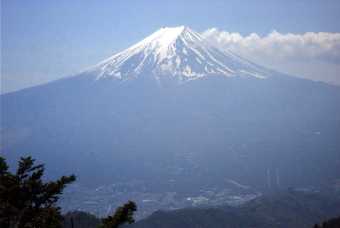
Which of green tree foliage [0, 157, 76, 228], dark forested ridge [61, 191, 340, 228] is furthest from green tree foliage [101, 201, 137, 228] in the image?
dark forested ridge [61, 191, 340, 228]

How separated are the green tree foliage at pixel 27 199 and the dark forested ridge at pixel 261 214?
169 ft

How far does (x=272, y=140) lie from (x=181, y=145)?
33671 mm

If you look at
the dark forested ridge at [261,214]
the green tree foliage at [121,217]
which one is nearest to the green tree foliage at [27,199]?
the green tree foliage at [121,217]

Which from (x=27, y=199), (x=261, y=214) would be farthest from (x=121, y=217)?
(x=261, y=214)

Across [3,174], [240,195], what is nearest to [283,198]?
[240,195]

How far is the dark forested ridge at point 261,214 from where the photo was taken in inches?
3295

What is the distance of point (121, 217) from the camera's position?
9.34m

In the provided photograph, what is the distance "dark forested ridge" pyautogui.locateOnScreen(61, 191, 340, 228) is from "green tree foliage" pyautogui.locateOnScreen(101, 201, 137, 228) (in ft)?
171

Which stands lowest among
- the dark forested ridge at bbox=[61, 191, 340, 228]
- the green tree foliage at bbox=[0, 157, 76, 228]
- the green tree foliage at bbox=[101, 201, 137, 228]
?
the green tree foliage at bbox=[101, 201, 137, 228]

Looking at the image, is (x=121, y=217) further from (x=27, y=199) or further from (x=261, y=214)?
(x=261, y=214)

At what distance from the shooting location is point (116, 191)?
142m

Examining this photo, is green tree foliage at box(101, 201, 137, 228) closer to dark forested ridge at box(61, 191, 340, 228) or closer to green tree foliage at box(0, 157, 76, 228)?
green tree foliage at box(0, 157, 76, 228)

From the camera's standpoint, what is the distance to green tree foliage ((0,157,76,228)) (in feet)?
31.8

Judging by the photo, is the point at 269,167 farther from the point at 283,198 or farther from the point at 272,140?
the point at 283,198
